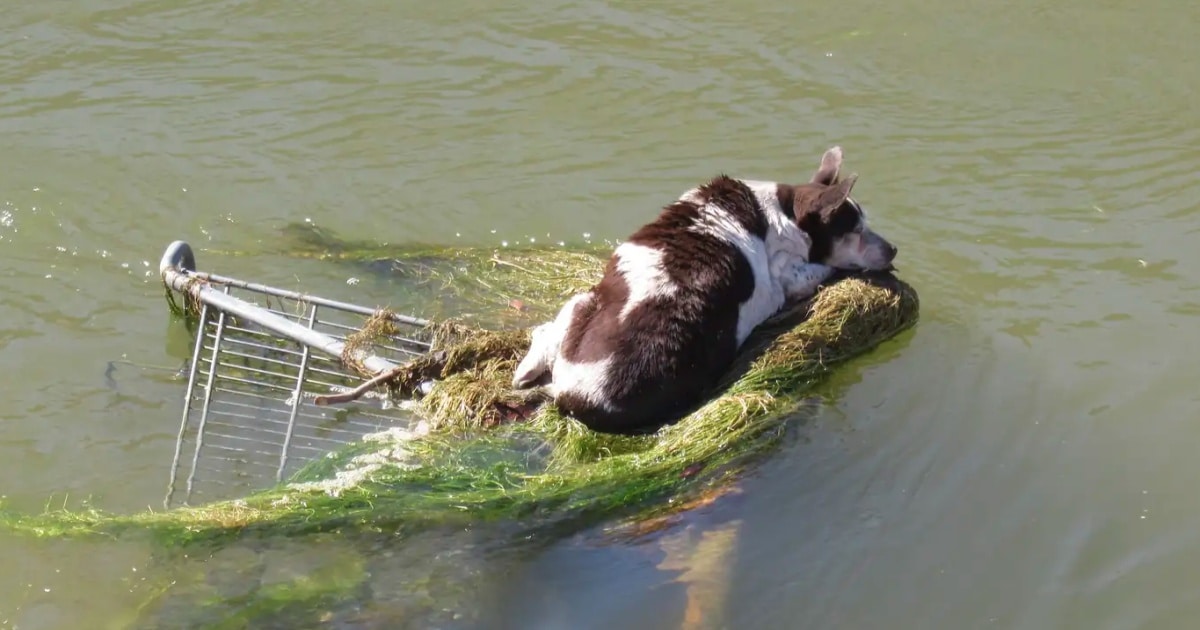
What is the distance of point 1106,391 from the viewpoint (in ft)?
22.0

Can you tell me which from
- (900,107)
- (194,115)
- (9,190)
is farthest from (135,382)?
(900,107)

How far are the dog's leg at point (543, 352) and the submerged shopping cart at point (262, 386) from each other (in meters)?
0.56

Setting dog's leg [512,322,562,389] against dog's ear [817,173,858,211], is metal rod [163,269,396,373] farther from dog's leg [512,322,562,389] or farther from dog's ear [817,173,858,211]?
dog's ear [817,173,858,211]

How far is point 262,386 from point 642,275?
6.59 feet

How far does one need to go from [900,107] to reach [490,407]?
17.8 ft

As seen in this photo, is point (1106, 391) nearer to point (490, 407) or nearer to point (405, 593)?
point (490, 407)

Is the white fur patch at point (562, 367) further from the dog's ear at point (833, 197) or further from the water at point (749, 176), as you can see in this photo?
the dog's ear at point (833, 197)

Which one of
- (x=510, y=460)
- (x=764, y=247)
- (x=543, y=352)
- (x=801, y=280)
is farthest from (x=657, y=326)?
(x=801, y=280)

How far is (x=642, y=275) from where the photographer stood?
5.96 meters

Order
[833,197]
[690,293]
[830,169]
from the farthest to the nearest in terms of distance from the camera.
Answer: [830,169] < [833,197] < [690,293]

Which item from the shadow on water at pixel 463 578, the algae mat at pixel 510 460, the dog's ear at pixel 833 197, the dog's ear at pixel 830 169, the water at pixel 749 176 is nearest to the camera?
the shadow on water at pixel 463 578

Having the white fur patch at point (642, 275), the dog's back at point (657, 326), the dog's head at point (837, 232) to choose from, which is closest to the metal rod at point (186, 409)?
the dog's back at point (657, 326)

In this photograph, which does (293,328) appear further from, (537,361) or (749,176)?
(749,176)

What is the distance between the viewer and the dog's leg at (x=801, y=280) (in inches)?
258
